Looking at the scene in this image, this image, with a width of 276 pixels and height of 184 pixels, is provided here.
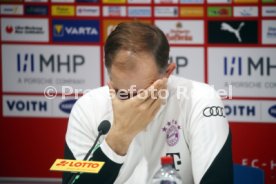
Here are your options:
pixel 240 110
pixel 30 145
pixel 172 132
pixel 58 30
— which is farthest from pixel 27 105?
pixel 172 132

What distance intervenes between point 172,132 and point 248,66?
1.74m

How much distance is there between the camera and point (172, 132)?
7.56 ft

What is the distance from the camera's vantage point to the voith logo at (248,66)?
3849 mm

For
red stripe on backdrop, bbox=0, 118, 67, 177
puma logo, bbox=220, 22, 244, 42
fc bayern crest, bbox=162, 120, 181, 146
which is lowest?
red stripe on backdrop, bbox=0, 118, 67, 177

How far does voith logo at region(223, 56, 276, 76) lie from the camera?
12.6 feet

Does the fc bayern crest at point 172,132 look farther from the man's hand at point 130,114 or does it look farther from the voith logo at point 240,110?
the voith logo at point 240,110

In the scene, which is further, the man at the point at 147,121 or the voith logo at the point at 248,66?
the voith logo at the point at 248,66

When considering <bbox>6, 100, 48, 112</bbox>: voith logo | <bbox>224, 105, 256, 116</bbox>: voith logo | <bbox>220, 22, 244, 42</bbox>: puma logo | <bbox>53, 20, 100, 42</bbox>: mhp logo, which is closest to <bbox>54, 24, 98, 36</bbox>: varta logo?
<bbox>53, 20, 100, 42</bbox>: mhp logo

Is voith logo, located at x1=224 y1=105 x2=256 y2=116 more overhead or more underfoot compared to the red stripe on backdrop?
more overhead

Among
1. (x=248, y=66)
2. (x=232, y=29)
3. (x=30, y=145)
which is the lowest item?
(x=30, y=145)

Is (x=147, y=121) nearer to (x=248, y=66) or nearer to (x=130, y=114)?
(x=130, y=114)

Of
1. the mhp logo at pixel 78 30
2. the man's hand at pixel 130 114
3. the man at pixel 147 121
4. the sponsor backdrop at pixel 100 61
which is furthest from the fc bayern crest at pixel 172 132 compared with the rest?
the mhp logo at pixel 78 30

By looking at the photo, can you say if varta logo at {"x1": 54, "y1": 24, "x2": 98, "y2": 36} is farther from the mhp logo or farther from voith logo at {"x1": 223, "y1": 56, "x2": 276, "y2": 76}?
voith logo at {"x1": 223, "y1": 56, "x2": 276, "y2": 76}

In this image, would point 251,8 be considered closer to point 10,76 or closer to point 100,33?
point 100,33
